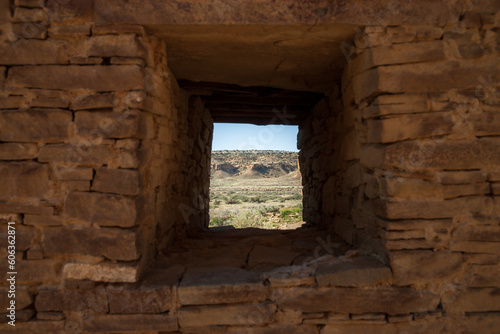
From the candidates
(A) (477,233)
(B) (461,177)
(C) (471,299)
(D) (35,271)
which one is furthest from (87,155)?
(C) (471,299)

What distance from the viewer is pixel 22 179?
1.91 m

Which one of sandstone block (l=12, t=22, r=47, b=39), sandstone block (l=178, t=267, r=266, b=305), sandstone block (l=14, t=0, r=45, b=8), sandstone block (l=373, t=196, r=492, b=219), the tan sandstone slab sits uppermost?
sandstone block (l=14, t=0, r=45, b=8)

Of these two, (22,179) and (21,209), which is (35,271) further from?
(22,179)

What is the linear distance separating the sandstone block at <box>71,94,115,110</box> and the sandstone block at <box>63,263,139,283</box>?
1.08m

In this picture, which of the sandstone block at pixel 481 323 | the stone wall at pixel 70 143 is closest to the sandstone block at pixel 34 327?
the stone wall at pixel 70 143

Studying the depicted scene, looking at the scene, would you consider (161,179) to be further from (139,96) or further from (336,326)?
(336,326)

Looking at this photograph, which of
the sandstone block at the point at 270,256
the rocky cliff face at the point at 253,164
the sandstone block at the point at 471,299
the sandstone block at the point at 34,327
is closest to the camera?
the sandstone block at the point at 34,327

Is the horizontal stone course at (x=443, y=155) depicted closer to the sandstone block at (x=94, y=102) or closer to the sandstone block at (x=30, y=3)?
the sandstone block at (x=94, y=102)

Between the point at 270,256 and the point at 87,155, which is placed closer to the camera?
the point at 87,155

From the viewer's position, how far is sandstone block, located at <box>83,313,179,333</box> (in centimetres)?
189

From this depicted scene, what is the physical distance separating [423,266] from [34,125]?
2858 millimetres

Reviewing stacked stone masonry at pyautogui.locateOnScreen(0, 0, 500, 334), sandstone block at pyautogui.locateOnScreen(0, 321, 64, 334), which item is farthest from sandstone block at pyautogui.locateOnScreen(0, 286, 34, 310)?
sandstone block at pyautogui.locateOnScreen(0, 321, 64, 334)

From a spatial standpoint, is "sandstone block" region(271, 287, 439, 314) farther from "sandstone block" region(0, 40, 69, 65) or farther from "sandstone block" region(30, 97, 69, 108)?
"sandstone block" region(0, 40, 69, 65)

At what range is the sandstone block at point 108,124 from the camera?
1.92m
